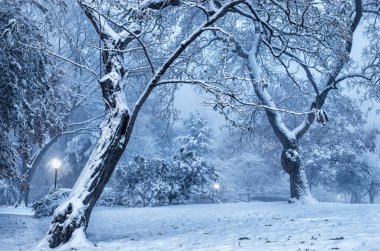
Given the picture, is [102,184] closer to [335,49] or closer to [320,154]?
[335,49]

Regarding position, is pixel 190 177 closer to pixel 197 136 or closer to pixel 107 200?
pixel 107 200

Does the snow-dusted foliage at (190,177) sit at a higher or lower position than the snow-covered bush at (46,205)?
higher

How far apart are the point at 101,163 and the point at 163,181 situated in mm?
12984

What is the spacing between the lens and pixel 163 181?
21.8m

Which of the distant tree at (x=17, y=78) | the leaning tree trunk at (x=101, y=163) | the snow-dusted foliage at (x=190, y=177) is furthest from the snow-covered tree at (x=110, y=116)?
the snow-dusted foliage at (x=190, y=177)

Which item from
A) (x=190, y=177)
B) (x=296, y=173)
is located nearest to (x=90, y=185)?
(x=296, y=173)

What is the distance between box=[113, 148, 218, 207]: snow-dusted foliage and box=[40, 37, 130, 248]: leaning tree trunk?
12260 millimetres

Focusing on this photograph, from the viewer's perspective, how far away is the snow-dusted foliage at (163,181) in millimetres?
21406

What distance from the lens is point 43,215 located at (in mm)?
18688

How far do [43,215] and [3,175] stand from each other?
816cm

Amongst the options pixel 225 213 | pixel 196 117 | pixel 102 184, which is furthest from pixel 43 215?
pixel 196 117

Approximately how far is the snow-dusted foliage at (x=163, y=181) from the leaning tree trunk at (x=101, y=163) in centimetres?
1226

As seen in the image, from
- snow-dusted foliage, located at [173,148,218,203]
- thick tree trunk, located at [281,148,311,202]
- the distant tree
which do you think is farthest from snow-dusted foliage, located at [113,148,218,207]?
the distant tree

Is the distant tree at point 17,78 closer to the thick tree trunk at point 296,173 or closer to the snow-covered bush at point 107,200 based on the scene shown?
the thick tree trunk at point 296,173
